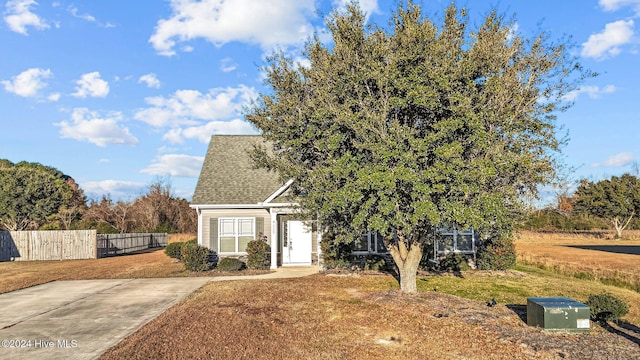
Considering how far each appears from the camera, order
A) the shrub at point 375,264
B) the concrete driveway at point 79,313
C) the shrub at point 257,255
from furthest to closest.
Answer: the shrub at point 257,255 → the shrub at point 375,264 → the concrete driveway at point 79,313

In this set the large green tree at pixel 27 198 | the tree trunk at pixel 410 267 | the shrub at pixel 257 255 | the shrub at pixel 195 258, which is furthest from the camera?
the large green tree at pixel 27 198

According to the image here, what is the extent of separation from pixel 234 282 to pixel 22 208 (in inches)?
1286

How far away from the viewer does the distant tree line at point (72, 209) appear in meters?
36.8

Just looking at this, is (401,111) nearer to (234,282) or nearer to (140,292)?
(234,282)

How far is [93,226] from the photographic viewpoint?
122ft

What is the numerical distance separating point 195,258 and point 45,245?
1530cm

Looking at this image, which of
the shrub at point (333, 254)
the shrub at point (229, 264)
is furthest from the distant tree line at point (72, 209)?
the shrub at point (333, 254)

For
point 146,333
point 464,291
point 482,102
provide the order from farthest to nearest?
point 464,291, point 482,102, point 146,333

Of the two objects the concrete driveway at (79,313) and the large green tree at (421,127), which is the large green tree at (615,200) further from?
the concrete driveway at (79,313)

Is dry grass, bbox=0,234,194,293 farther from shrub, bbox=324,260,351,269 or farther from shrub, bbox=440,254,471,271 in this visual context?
shrub, bbox=440,254,471,271

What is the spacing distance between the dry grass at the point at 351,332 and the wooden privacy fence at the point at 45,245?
19.5m

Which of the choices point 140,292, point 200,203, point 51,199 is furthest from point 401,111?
point 51,199

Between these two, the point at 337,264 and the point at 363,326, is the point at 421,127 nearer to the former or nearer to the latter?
the point at 363,326

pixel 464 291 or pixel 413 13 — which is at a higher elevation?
pixel 413 13
